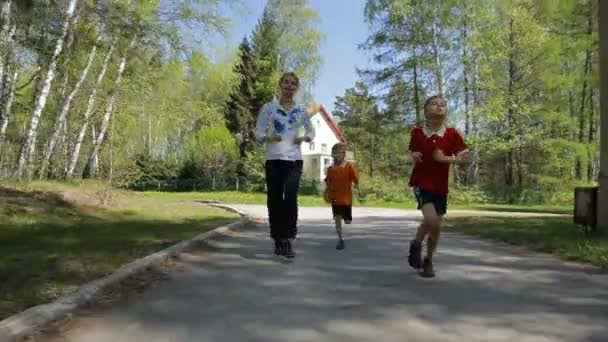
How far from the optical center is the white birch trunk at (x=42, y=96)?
55.4 ft

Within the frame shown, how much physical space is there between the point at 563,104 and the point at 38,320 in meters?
37.2

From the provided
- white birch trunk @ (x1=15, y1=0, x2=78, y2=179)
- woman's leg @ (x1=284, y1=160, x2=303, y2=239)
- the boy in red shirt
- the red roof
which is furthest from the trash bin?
the red roof

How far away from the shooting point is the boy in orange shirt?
870 centimetres

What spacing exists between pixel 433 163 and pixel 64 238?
5571mm

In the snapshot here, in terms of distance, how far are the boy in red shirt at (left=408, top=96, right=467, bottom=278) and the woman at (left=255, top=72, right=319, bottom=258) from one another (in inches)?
62.4

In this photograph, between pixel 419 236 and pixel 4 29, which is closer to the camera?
pixel 419 236

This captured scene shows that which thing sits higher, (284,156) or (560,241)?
(284,156)

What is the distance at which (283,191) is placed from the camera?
23.0ft

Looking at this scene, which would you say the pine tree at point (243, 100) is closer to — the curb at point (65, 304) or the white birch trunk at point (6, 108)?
the white birch trunk at point (6, 108)

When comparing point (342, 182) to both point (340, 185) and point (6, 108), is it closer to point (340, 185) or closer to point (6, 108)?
point (340, 185)

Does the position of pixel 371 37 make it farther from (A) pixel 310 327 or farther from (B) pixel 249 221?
(A) pixel 310 327

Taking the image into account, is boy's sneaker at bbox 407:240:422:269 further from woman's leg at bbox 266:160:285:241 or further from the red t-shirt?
woman's leg at bbox 266:160:285:241

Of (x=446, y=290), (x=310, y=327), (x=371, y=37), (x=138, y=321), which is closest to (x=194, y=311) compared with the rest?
(x=138, y=321)

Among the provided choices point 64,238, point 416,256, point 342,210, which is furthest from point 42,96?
point 416,256
